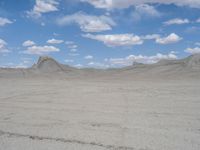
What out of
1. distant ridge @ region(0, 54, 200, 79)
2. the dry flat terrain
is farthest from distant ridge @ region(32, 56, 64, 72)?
the dry flat terrain

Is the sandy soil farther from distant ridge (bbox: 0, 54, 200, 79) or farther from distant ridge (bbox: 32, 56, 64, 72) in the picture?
distant ridge (bbox: 32, 56, 64, 72)

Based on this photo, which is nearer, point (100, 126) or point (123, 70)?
point (100, 126)

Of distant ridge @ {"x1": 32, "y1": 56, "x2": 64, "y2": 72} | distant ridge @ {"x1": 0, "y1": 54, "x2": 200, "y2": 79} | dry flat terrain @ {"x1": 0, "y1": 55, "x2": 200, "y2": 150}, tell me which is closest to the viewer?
dry flat terrain @ {"x1": 0, "y1": 55, "x2": 200, "y2": 150}

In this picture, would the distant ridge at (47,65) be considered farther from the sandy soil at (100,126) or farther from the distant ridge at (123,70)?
the sandy soil at (100,126)

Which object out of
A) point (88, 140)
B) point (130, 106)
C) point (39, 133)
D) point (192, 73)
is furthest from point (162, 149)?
point (192, 73)

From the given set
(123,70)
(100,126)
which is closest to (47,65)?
(123,70)

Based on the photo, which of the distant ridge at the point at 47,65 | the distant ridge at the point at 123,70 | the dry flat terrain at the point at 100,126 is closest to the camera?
the dry flat terrain at the point at 100,126

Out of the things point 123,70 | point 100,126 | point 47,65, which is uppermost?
point 47,65

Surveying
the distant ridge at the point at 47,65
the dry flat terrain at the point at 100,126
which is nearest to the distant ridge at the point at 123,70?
the distant ridge at the point at 47,65

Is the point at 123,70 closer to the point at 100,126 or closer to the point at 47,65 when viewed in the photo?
the point at 47,65

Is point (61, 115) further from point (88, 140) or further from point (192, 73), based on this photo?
point (192, 73)

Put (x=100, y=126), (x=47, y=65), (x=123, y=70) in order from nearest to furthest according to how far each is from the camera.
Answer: (x=100, y=126), (x=123, y=70), (x=47, y=65)

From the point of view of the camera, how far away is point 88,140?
7.32m

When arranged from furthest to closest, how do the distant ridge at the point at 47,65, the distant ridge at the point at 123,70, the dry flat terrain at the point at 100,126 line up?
the distant ridge at the point at 47,65 → the distant ridge at the point at 123,70 → the dry flat terrain at the point at 100,126
